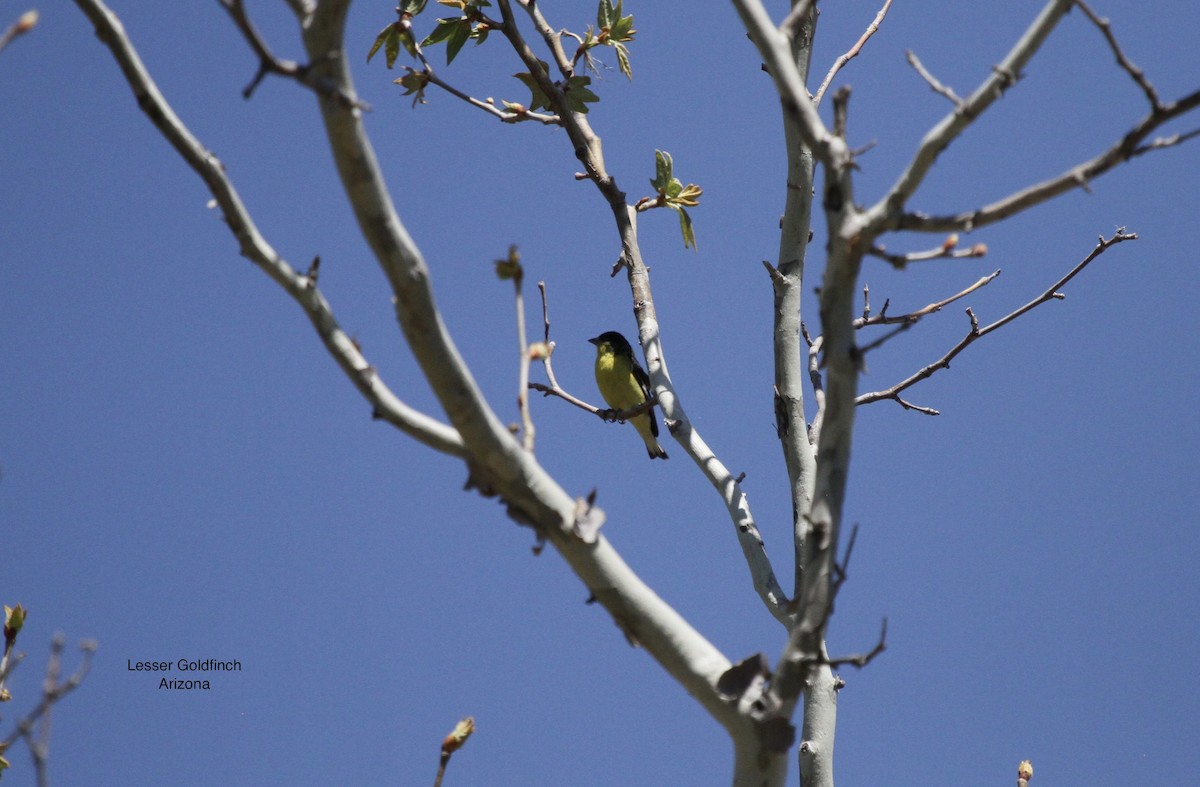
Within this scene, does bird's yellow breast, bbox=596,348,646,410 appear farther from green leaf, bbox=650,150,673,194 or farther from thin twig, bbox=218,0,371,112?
thin twig, bbox=218,0,371,112

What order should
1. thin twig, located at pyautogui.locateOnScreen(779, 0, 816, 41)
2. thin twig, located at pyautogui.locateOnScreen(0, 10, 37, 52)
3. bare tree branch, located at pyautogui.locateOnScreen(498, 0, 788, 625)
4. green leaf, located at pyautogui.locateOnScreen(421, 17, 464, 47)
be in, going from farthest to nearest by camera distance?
1. green leaf, located at pyautogui.locateOnScreen(421, 17, 464, 47)
2. bare tree branch, located at pyautogui.locateOnScreen(498, 0, 788, 625)
3. thin twig, located at pyautogui.locateOnScreen(779, 0, 816, 41)
4. thin twig, located at pyautogui.locateOnScreen(0, 10, 37, 52)

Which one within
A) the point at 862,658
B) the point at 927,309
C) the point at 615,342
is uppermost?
the point at 615,342

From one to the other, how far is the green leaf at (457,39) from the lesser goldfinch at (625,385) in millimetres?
4779

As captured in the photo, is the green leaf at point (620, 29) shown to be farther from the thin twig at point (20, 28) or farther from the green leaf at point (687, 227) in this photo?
the thin twig at point (20, 28)

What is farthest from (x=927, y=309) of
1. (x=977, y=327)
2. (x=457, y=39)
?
(x=457, y=39)

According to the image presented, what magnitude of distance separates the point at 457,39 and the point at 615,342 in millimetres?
5267

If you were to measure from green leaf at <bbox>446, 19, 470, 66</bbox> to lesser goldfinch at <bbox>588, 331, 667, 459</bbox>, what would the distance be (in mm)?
4779

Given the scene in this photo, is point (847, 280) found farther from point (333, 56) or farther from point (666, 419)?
point (666, 419)

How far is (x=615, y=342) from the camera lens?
9898 mm

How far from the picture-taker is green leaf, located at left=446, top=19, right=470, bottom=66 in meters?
4.80

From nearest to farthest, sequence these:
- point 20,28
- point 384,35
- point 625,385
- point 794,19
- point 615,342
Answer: point 20,28 → point 794,19 → point 384,35 → point 625,385 → point 615,342

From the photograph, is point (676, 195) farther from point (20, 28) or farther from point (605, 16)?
point (20, 28)

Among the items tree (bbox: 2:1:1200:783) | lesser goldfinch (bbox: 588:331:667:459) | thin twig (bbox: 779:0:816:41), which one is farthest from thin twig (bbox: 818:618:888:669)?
lesser goldfinch (bbox: 588:331:667:459)

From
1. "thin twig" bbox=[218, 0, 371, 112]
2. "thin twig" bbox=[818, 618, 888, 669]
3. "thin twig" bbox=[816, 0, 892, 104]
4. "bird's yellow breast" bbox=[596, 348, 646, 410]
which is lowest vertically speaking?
"thin twig" bbox=[818, 618, 888, 669]
